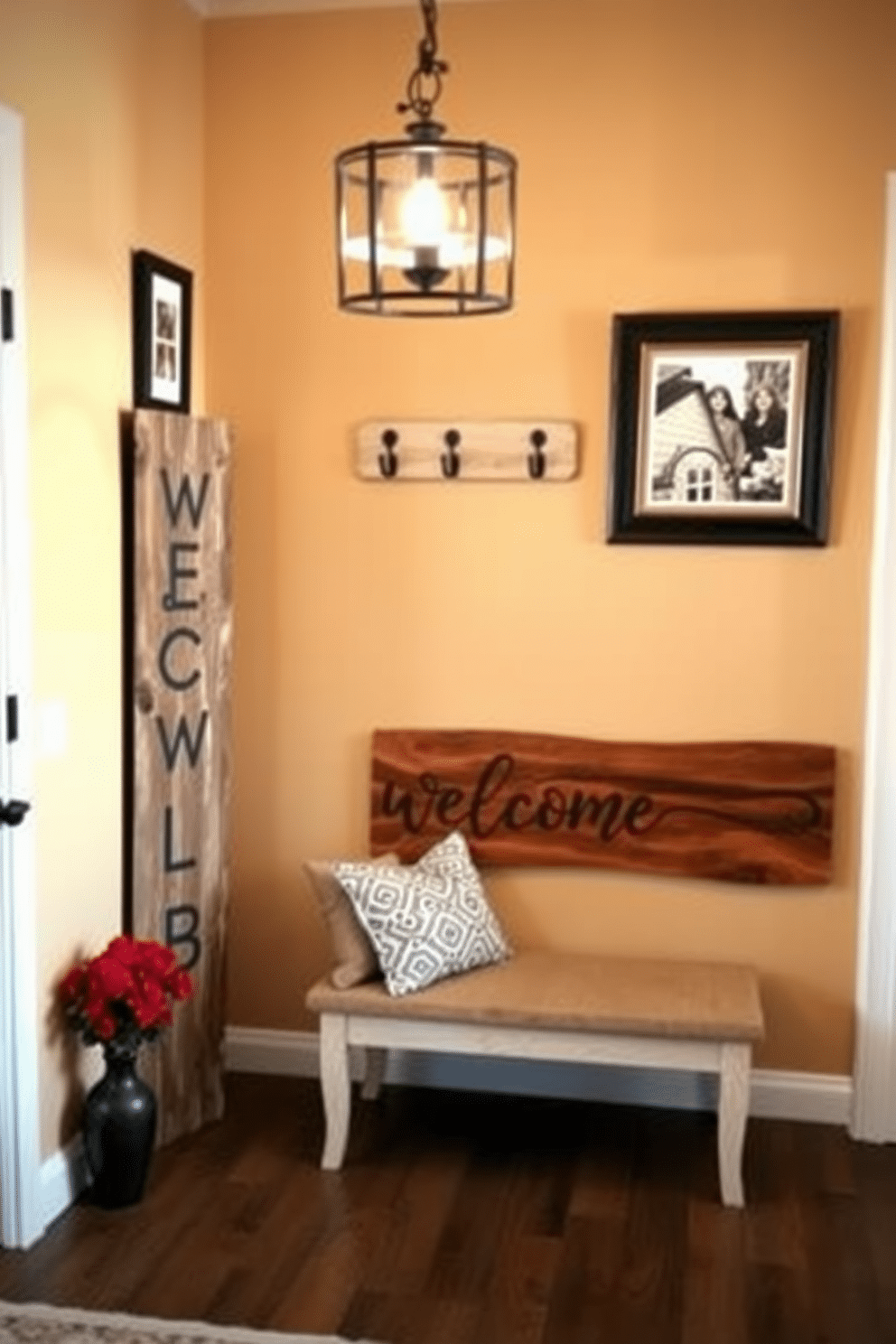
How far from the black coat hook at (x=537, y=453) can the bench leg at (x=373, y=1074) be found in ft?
5.13

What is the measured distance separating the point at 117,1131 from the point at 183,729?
3.07ft

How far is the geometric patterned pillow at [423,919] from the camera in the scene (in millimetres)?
3295

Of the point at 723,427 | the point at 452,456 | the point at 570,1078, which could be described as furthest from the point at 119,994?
the point at 723,427

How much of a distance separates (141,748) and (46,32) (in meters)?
1.55

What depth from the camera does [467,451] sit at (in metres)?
3.65

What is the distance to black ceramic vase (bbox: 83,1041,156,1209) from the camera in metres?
3.06

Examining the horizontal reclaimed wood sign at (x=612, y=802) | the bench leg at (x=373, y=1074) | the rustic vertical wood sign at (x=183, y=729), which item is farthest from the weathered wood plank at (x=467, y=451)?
the bench leg at (x=373, y=1074)

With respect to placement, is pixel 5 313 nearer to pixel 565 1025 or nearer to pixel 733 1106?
pixel 565 1025

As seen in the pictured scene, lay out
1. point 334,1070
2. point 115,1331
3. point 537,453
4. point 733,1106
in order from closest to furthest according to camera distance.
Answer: point 115,1331
point 733,1106
point 334,1070
point 537,453

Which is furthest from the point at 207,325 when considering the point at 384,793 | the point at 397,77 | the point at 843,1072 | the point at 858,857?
the point at 843,1072

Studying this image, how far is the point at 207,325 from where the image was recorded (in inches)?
149

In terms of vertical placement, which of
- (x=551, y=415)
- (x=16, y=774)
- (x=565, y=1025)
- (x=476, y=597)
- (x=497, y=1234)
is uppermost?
(x=551, y=415)

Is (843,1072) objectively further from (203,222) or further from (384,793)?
(203,222)

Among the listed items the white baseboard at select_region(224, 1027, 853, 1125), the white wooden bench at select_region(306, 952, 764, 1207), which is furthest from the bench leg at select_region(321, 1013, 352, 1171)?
the white baseboard at select_region(224, 1027, 853, 1125)
